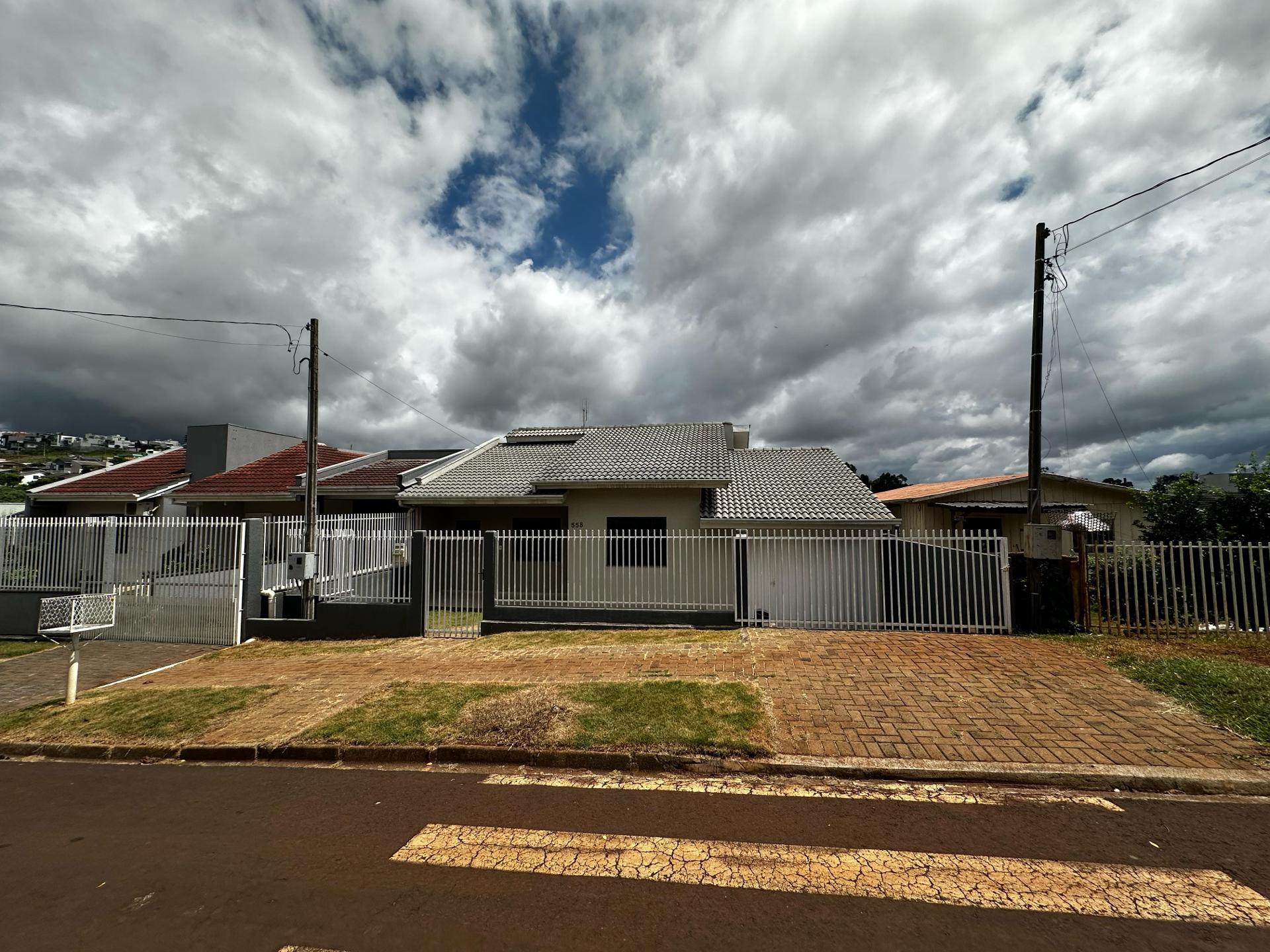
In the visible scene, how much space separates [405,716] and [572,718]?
173 centimetres

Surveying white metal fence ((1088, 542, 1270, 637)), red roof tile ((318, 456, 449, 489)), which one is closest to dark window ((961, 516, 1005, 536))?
white metal fence ((1088, 542, 1270, 637))

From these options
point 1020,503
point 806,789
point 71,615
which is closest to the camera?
point 806,789

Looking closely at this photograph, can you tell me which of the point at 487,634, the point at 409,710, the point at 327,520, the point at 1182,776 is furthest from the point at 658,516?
the point at 1182,776

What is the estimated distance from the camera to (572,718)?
5.52 m

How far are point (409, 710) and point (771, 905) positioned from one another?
4.34 meters

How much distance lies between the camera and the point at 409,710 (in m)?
5.98

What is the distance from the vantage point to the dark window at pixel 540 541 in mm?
10485

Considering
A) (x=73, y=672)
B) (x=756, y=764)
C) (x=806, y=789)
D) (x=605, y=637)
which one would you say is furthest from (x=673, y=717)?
(x=73, y=672)

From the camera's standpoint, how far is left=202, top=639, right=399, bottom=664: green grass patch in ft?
30.1

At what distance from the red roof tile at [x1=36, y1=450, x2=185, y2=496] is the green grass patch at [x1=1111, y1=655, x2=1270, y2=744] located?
24619mm

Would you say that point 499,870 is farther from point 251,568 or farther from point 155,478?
point 155,478

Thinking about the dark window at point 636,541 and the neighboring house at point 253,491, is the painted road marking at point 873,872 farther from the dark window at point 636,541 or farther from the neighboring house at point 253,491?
the neighboring house at point 253,491

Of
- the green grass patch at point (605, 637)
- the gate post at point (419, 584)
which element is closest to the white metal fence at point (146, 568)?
the gate post at point (419, 584)

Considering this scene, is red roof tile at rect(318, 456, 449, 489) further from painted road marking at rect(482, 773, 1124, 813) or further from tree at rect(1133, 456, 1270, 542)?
tree at rect(1133, 456, 1270, 542)
